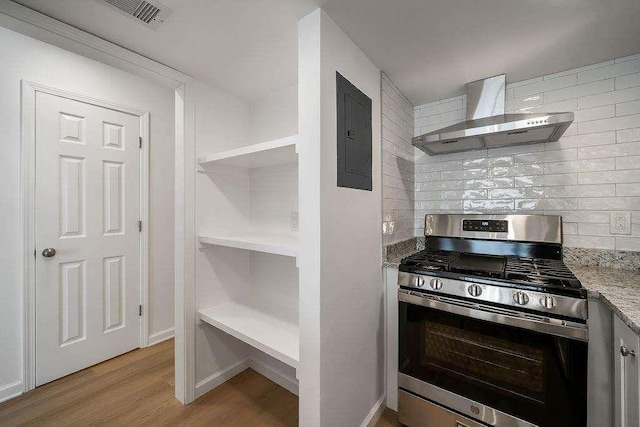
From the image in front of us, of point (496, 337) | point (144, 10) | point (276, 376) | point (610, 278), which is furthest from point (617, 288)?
point (144, 10)

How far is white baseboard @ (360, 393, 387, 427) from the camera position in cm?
152

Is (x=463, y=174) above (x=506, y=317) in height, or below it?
above

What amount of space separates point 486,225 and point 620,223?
0.66 m

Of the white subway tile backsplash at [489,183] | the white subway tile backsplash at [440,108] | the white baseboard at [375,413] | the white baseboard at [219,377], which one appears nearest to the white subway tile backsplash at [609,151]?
the white subway tile backsplash at [489,183]

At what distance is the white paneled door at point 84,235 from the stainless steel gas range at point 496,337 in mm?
2343

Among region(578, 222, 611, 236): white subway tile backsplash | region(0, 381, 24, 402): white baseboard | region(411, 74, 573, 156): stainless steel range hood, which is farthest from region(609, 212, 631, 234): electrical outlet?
region(0, 381, 24, 402): white baseboard

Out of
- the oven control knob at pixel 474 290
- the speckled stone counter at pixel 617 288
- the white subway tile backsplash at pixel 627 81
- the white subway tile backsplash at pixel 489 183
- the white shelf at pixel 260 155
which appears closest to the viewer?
the speckled stone counter at pixel 617 288

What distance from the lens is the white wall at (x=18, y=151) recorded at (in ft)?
5.80

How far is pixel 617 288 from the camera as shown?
113cm

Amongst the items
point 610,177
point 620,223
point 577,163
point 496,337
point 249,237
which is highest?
point 577,163

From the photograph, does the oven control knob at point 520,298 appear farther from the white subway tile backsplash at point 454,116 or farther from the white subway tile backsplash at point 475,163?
the white subway tile backsplash at point 454,116

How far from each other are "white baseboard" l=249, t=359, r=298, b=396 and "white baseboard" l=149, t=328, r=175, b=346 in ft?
3.36

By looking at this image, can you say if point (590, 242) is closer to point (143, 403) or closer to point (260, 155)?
point (260, 155)

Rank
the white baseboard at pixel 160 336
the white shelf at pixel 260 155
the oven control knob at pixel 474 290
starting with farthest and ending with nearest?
the white baseboard at pixel 160 336 → the white shelf at pixel 260 155 → the oven control knob at pixel 474 290
